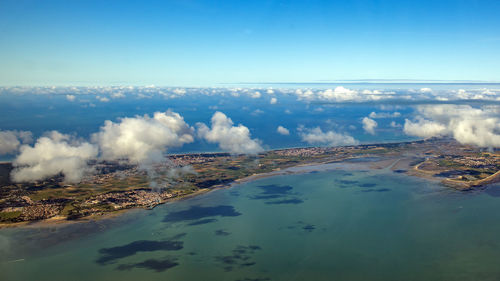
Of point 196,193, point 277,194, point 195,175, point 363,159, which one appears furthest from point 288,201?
point 363,159

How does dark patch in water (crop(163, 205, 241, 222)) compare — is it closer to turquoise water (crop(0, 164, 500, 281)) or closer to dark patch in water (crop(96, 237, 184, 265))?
turquoise water (crop(0, 164, 500, 281))

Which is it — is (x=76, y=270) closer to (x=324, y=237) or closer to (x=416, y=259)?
(x=324, y=237)

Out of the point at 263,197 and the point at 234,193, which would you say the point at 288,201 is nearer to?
the point at 263,197

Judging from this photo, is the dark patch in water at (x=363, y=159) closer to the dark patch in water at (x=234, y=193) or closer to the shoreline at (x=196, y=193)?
the shoreline at (x=196, y=193)

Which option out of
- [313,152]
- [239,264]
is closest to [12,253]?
[239,264]

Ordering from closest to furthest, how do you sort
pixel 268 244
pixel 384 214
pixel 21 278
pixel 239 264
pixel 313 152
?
pixel 21 278 → pixel 239 264 → pixel 268 244 → pixel 384 214 → pixel 313 152
